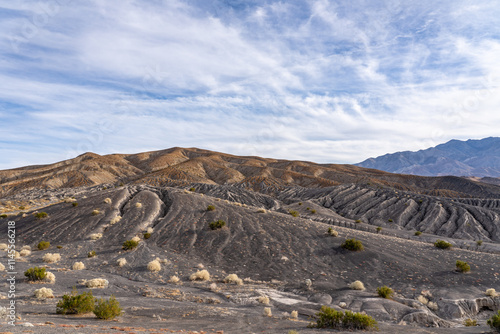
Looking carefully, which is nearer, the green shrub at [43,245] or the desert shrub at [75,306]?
the desert shrub at [75,306]

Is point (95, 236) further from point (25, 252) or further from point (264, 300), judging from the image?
point (264, 300)

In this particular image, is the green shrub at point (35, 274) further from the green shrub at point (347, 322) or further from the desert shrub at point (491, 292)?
the desert shrub at point (491, 292)

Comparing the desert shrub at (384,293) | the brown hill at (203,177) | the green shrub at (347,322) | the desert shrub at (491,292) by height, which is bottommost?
the desert shrub at (491,292)

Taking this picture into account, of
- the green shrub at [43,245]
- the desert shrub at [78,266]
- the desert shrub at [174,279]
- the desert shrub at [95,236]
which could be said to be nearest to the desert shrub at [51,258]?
the desert shrub at [78,266]

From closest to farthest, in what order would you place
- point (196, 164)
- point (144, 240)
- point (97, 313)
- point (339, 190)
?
1. point (97, 313)
2. point (144, 240)
3. point (339, 190)
4. point (196, 164)

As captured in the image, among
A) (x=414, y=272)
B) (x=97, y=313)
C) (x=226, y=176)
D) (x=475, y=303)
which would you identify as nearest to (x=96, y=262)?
(x=97, y=313)

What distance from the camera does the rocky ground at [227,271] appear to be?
43.0 ft

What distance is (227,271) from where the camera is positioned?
80.2ft

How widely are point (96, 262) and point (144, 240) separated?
5635mm

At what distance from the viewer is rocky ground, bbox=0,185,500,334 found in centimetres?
1310

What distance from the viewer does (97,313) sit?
11.7m

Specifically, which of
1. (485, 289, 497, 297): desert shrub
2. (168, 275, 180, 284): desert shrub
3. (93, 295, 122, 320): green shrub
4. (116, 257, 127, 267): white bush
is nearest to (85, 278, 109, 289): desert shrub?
(168, 275, 180, 284): desert shrub

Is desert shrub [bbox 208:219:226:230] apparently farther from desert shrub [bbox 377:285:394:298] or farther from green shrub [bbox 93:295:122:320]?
green shrub [bbox 93:295:122:320]

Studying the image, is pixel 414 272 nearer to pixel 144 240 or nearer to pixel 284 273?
pixel 284 273
